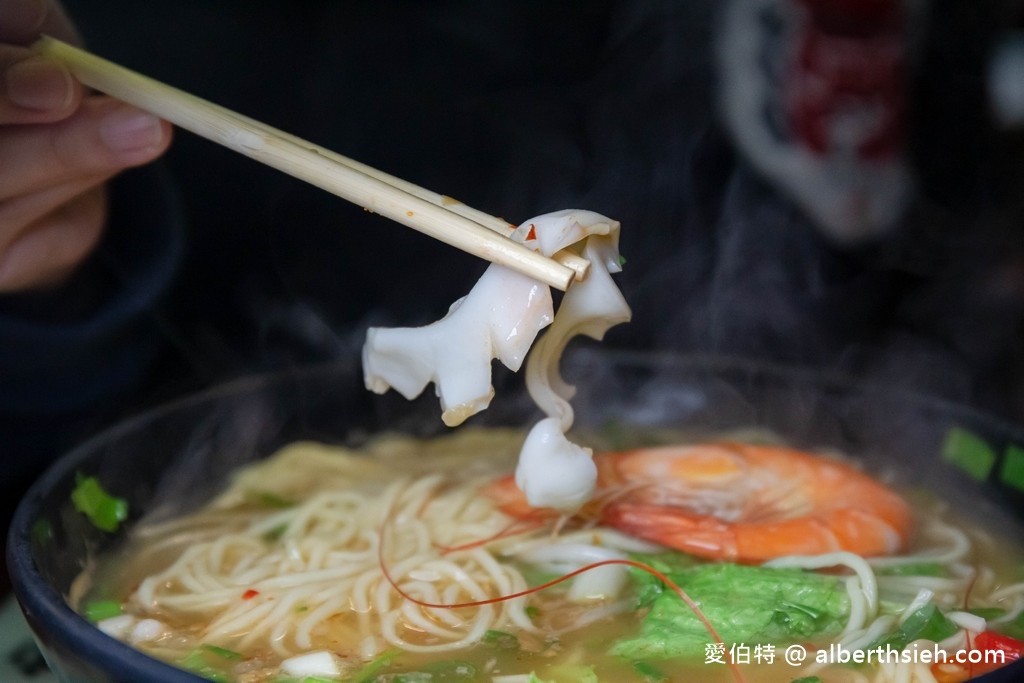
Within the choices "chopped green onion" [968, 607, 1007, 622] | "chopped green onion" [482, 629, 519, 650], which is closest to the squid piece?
"chopped green onion" [482, 629, 519, 650]

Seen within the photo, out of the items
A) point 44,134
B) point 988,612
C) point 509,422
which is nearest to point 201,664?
point 44,134

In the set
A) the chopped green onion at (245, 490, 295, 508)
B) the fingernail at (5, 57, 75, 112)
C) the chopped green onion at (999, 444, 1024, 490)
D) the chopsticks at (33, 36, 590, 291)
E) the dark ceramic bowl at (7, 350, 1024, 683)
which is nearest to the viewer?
the chopsticks at (33, 36, 590, 291)

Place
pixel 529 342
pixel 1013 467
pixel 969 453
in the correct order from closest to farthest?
pixel 529 342, pixel 1013 467, pixel 969 453

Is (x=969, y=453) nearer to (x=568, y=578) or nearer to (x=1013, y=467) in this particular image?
(x=1013, y=467)

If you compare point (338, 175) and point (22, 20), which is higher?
point (22, 20)

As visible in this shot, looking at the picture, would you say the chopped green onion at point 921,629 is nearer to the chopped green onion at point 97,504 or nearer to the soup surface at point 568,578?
the soup surface at point 568,578

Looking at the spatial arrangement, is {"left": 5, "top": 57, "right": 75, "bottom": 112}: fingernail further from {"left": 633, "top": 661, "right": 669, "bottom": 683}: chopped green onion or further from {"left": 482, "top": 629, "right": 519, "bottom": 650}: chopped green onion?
{"left": 633, "top": 661, "right": 669, "bottom": 683}: chopped green onion
